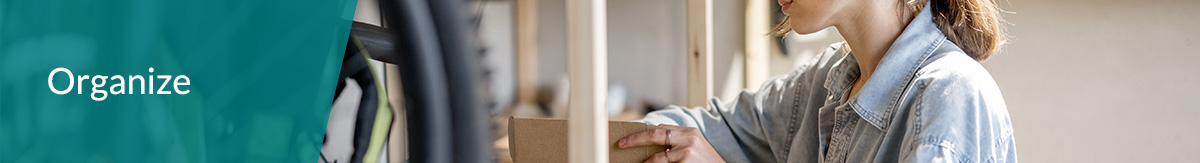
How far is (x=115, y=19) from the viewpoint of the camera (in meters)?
0.45

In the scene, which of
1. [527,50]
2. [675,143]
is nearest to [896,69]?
[675,143]

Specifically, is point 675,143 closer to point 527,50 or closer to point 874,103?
point 874,103

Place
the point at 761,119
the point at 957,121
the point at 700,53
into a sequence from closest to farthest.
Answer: the point at 957,121, the point at 761,119, the point at 700,53

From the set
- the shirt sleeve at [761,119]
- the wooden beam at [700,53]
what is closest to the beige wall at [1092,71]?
the wooden beam at [700,53]

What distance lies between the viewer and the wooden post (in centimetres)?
166

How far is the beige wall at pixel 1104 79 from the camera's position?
1.48 m

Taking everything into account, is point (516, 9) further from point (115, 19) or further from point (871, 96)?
point (115, 19)

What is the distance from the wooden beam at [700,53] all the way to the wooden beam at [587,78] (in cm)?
79

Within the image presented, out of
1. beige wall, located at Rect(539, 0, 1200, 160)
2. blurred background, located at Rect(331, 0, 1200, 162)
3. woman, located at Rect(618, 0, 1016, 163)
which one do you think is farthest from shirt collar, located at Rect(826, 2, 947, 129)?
beige wall, located at Rect(539, 0, 1200, 160)

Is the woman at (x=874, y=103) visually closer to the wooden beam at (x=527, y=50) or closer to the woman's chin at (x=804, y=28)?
the woman's chin at (x=804, y=28)

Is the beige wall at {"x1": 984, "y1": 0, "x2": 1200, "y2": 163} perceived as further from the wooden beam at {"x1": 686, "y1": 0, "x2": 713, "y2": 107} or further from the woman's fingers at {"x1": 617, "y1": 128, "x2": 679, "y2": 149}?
the woman's fingers at {"x1": 617, "y1": 128, "x2": 679, "y2": 149}

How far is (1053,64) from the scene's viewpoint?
5.10 ft

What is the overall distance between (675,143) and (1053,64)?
41.6 inches

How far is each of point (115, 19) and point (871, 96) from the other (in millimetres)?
577
